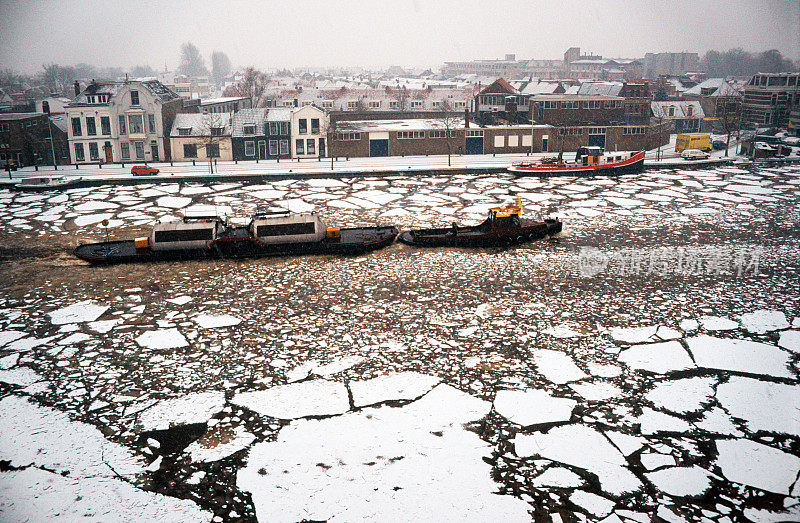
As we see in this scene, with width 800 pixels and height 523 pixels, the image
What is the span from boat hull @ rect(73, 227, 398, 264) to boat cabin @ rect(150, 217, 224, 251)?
0.79ft

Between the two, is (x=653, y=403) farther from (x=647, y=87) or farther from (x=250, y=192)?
(x=647, y=87)

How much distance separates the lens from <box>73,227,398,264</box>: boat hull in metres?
25.6

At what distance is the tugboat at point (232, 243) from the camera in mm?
25750

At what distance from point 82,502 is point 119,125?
48839 mm

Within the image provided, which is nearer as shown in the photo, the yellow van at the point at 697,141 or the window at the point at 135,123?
the window at the point at 135,123

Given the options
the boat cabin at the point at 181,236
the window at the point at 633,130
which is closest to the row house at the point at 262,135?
the boat cabin at the point at 181,236

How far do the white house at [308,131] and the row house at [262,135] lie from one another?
60 centimetres

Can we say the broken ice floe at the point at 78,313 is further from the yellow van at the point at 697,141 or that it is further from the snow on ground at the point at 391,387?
the yellow van at the point at 697,141

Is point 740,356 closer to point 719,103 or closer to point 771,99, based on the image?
point 771,99

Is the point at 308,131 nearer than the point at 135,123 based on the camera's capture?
No

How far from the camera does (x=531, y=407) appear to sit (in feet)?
45.7

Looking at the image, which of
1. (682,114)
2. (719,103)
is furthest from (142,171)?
(719,103)

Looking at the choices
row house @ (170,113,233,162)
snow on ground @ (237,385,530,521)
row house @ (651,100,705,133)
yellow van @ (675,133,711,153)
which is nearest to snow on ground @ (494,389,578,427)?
snow on ground @ (237,385,530,521)

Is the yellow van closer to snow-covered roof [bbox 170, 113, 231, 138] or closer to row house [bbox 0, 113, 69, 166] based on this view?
snow-covered roof [bbox 170, 113, 231, 138]
